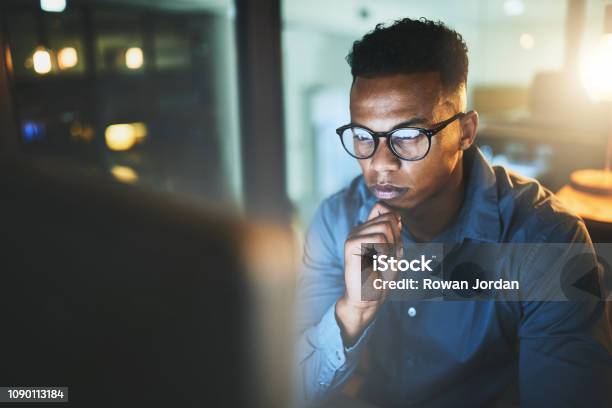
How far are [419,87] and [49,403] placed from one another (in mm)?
1435

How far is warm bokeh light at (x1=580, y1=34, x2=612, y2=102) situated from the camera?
37.1 inches

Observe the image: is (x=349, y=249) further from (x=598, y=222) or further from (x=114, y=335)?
(x=114, y=335)

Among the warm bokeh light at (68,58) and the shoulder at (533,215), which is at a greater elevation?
the warm bokeh light at (68,58)

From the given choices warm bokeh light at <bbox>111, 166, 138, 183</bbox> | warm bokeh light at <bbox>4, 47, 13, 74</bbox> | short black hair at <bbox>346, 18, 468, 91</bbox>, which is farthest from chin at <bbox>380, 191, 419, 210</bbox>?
warm bokeh light at <bbox>4, 47, 13, 74</bbox>

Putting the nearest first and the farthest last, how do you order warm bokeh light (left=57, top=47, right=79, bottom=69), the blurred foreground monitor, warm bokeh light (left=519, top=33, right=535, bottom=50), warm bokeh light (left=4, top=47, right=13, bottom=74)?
the blurred foreground monitor → warm bokeh light (left=4, top=47, right=13, bottom=74) → warm bokeh light (left=57, top=47, right=79, bottom=69) → warm bokeh light (left=519, top=33, right=535, bottom=50)

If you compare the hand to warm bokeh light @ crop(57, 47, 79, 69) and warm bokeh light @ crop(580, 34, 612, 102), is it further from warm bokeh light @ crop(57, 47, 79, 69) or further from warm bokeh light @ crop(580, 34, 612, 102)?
warm bokeh light @ crop(57, 47, 79, 69)

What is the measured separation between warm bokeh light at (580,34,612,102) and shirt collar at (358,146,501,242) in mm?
284

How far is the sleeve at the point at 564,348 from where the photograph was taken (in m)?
0.84

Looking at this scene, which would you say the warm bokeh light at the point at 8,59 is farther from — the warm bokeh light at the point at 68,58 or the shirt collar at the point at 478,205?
the shirt collar at the point at 478,205

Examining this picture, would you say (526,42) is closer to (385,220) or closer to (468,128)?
(468,128)

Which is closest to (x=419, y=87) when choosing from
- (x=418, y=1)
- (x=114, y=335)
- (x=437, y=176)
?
(x=437, y=176)

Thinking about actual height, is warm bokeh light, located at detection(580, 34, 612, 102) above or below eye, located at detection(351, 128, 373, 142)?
above

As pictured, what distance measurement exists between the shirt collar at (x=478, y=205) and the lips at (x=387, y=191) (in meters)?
0.14

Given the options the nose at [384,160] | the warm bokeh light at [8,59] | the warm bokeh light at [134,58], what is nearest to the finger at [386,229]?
the nose at [384,160]
